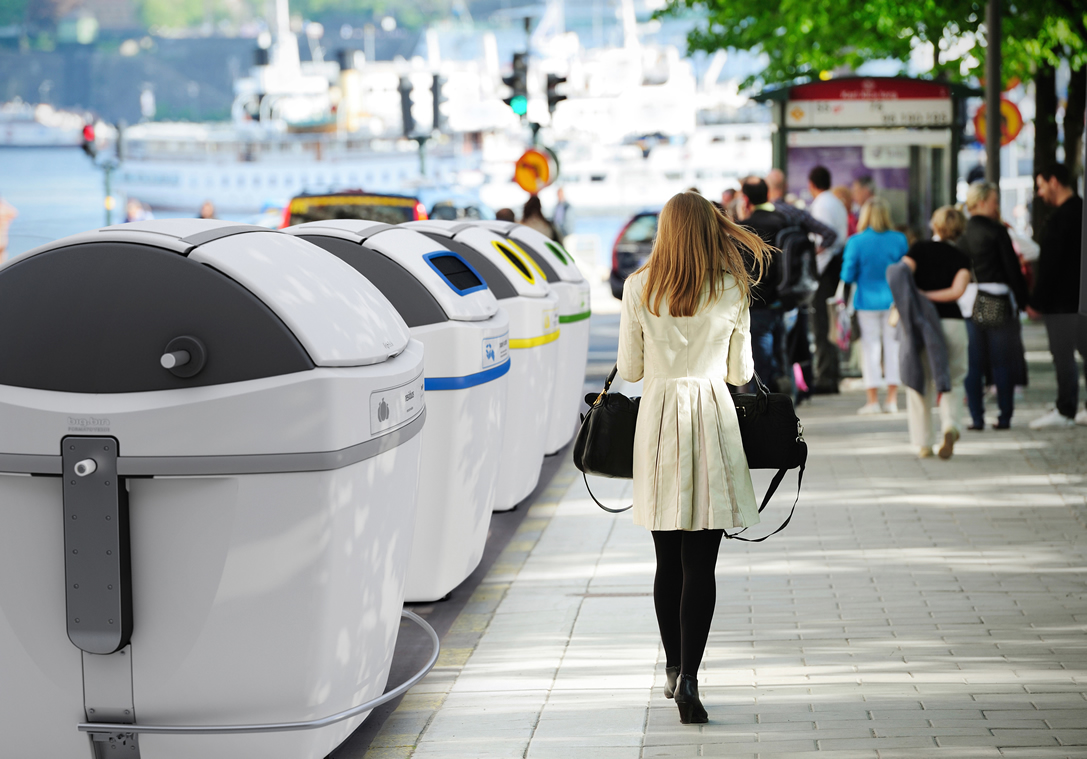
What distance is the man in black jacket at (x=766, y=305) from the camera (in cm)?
986

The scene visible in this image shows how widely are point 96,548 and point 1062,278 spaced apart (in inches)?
335

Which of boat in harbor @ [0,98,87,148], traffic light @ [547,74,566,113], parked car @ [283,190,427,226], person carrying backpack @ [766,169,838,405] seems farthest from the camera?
boat in harbor @ [0,98,87,148]

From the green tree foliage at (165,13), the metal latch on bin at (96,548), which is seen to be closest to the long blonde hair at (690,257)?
the metal latch on bin at (96,548)

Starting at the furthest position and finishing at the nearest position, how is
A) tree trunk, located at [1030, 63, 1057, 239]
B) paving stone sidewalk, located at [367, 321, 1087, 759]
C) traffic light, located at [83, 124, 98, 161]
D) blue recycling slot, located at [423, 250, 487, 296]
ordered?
traffic light, located at [83, 124, 98, 161], tree trunk, located at [1030, 63, 1057, 239], blue recycling slot, located at [423, 250, 487, 296], paving stone sidewalk, located at [367, 321, 1087, 759]

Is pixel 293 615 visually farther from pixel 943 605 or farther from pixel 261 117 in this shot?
pixel 261 117

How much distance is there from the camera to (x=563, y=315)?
29.2 feet

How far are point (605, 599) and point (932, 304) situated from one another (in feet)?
13.5

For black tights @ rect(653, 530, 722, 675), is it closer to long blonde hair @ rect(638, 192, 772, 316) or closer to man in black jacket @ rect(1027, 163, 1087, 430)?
long blonde hair @ rect(638, 192, 772, 316)

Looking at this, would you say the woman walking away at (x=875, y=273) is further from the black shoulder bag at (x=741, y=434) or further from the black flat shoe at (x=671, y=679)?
the black flat shoe at (x=671, y=679)

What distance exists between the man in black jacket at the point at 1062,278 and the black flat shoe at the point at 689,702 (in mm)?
6788

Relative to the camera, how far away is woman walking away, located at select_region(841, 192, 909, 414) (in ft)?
34.3

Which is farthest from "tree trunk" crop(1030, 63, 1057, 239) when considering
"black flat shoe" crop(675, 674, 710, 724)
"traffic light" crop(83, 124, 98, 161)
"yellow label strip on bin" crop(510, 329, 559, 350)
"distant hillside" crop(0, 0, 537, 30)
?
"distant hillside" crop(0, 0, 537, 30)

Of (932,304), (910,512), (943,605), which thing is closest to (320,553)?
(943,605)

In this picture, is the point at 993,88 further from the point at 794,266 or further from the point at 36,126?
the point at 36,126
